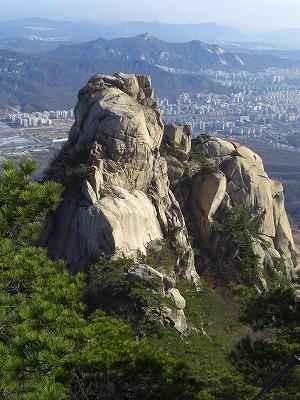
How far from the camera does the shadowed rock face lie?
→ 57.9 ft

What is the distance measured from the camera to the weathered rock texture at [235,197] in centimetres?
2336

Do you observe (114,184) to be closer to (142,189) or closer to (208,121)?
(142,189)

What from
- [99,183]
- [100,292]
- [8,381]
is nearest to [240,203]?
[99,183]

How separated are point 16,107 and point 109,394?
143 meters

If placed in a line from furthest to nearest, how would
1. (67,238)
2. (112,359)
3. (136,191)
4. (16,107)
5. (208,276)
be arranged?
1. (16,107)
2. (208,276)
3. (136,191)
4. (67,238)
5. (112,359)

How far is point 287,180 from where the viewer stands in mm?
87438

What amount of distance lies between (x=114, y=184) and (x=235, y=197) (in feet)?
24.6

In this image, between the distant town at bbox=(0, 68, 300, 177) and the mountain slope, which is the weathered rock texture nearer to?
the distant town at bbox=(0, 68, 300, 177)

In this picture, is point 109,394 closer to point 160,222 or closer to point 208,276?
point 160,222

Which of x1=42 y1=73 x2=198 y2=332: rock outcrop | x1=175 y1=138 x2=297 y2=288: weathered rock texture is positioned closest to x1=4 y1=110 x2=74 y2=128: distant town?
x1=175 y1=138 x2=297 y2=288: weathered rock texture

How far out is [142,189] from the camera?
829 inches

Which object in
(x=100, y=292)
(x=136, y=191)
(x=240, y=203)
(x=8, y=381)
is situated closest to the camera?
(x=8, y=381)

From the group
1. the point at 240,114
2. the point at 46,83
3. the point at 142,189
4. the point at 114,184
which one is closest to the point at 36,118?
the point at 46,83

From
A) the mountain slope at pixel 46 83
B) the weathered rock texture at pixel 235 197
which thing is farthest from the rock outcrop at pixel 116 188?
the mountain slope at pixel 46 83
